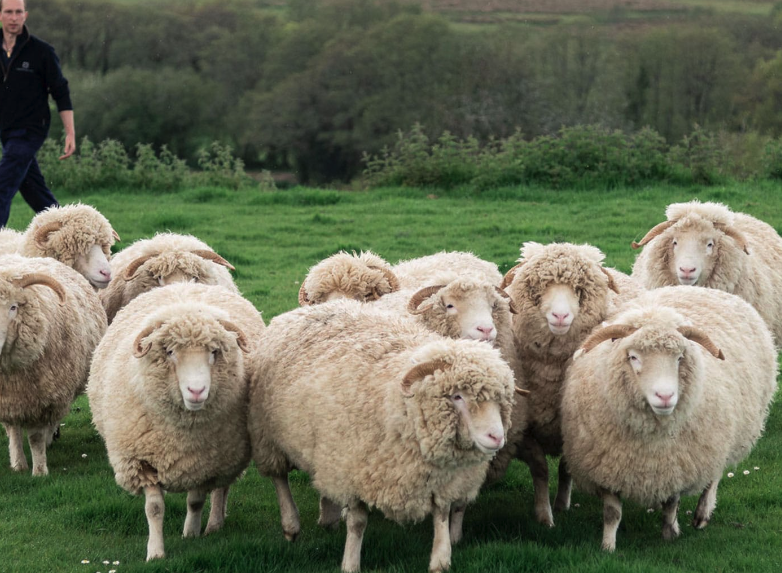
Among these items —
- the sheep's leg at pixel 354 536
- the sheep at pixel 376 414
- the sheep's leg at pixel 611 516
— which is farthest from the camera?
the sheep's leg at pixel 611 516

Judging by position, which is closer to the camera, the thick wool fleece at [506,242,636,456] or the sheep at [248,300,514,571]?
the sheep at [248,300,514,571]

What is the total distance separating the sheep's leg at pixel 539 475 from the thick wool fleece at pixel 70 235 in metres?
3.31

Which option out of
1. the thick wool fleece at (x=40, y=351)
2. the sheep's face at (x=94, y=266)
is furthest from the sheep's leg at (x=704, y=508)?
the sheep's face at (x=94, y=266)

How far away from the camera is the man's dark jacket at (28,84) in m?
7.79

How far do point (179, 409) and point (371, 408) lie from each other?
92cm

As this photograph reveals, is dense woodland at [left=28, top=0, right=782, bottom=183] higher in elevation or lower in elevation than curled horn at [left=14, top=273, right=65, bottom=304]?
lower

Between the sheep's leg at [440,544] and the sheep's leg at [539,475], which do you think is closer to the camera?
the sheep's leg at [440,544]

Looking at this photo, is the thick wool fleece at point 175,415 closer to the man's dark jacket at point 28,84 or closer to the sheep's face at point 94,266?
the sheep's face at point 94,266

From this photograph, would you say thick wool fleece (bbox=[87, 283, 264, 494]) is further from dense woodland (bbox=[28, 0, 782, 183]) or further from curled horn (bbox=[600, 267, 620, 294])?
dense woodland (bbox=[28, 0, 782, 183])

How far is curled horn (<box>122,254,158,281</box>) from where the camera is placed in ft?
21.1

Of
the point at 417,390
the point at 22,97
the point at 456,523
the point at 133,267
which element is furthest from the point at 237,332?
the point at 22,97

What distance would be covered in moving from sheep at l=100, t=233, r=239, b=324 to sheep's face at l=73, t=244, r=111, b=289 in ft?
0.33

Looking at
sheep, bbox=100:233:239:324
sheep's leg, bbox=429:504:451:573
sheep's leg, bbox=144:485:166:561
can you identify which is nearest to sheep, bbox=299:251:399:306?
sheep, bbox=100:233:239:324

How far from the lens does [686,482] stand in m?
4.62
